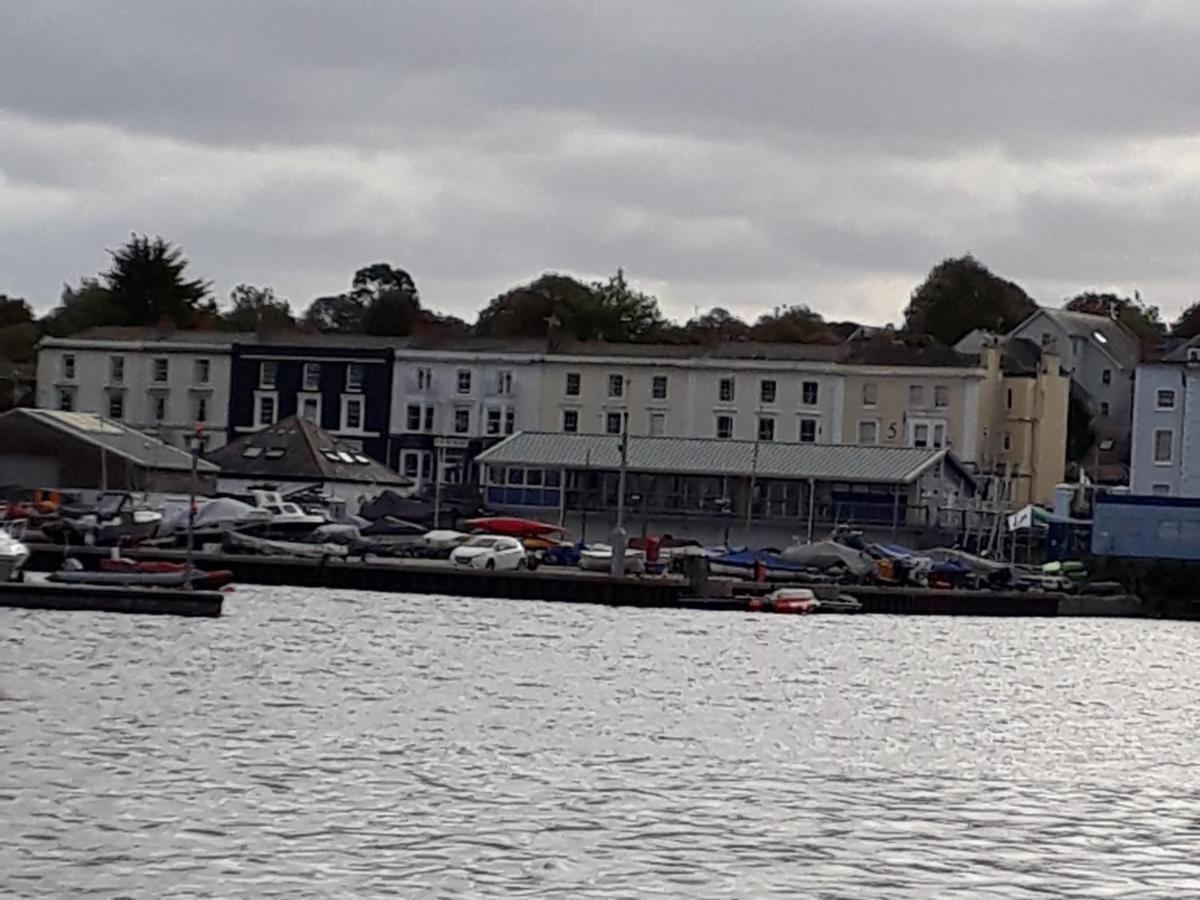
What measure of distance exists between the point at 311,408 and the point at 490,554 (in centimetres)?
5153

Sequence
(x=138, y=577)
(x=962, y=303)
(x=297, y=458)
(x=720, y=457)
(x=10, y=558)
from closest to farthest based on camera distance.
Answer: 1. (x=10, y=558)
2. (x=138, y=577)
3. (x=297, y=458)
4. (x=720, y=457)
5. (x=962, y=303)

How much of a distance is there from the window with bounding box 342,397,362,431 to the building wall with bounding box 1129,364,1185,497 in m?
44.4

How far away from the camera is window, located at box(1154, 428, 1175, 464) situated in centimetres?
13700

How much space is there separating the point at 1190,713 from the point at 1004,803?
76.0 feet

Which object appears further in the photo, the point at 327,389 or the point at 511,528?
the point at 327,389

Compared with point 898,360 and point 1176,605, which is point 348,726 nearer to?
point 1176,605

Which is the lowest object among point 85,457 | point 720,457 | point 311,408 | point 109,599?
point 109,599

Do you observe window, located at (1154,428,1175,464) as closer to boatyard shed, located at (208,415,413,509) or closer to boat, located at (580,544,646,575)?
boatyard shed, located at (208,415,413,509)

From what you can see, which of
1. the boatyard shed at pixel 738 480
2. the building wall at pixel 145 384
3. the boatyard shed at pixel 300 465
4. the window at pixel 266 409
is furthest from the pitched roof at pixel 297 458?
the building wall at pixel 145 384

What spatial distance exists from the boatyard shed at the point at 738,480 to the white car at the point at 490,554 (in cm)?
3126

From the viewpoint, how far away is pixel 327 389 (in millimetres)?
150000

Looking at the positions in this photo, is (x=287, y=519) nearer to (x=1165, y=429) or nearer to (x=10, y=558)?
(x=10, y=558)

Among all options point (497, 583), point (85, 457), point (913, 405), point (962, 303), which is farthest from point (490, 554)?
point (962, 303)

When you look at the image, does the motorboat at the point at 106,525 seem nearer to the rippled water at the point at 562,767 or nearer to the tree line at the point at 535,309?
the rippled water at the point at 562,767
